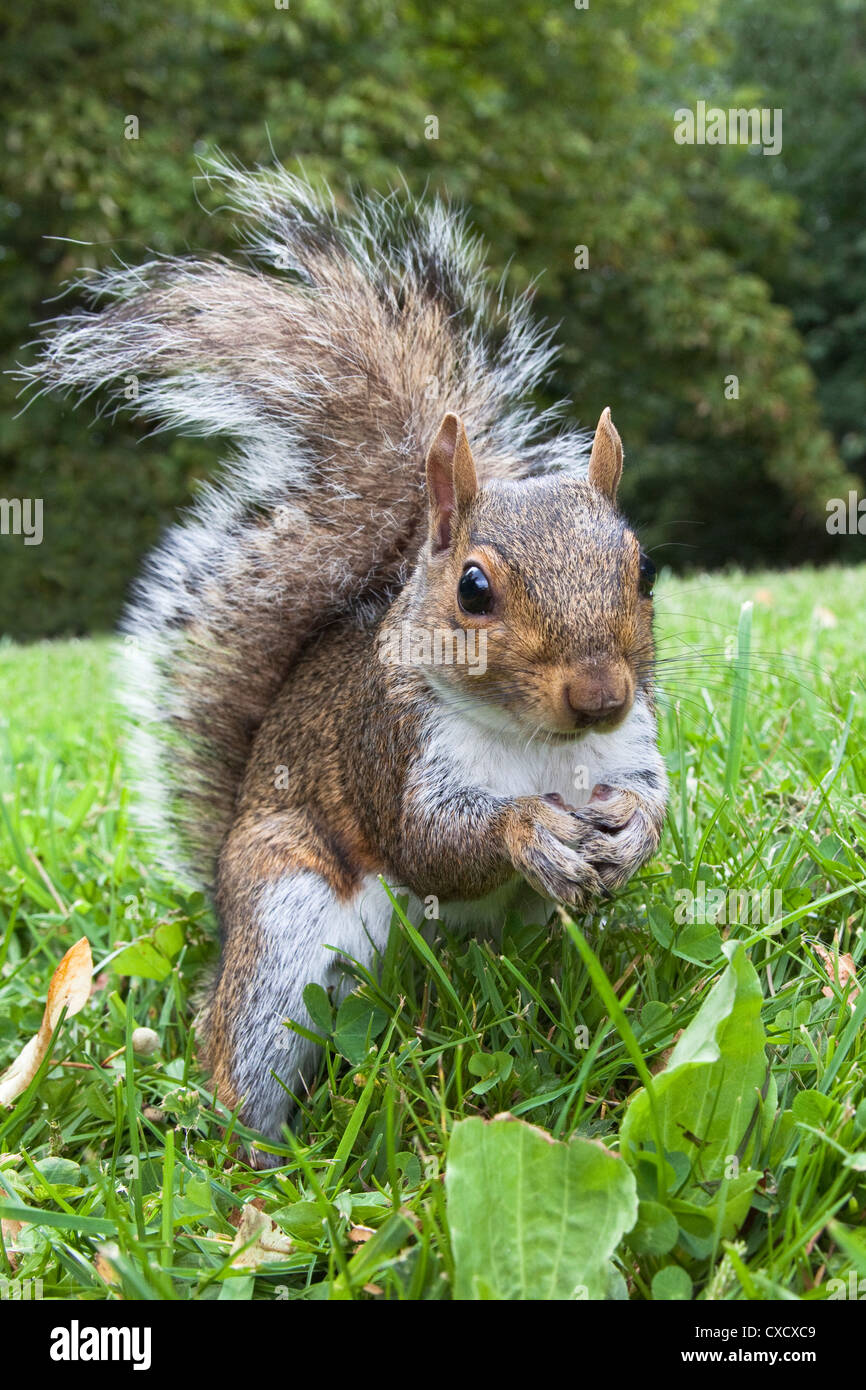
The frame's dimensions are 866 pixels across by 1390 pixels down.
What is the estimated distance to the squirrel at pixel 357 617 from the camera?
4.12 ft

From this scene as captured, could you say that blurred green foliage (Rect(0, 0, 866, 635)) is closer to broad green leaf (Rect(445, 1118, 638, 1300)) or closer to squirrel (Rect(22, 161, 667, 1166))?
squirrel (Rect(22, 161, 667, 1166))

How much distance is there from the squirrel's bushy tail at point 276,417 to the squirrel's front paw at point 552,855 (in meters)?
0.50

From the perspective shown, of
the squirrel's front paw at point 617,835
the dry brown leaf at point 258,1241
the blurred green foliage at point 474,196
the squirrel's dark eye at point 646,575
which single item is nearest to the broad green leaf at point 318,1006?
the dry brown leaf at point 258,1241

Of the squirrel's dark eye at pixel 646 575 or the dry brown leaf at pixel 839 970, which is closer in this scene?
the dry brown leaf at pixel 839 970

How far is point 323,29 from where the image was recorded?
6984mm

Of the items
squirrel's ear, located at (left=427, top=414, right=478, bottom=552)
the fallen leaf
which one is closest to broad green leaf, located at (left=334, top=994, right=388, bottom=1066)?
the fallen leaf

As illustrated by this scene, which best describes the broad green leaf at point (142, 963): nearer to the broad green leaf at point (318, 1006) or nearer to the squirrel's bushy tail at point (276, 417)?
the squirrel's bushy tail at point (276, 417)

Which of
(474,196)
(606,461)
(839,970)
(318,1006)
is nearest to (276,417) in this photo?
(606,461)

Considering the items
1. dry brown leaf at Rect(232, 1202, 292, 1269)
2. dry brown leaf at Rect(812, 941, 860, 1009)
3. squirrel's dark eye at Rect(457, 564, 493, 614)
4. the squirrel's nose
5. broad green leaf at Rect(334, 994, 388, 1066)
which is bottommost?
dry brown leaf at Rect(232, 1202, 292, 1269)

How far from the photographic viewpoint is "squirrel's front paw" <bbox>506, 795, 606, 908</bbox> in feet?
3.91

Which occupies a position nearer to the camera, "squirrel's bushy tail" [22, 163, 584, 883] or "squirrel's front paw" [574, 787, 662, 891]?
"squirrel's front paw" [574, 787, 662, 891]

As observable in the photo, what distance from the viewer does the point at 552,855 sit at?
119 cm

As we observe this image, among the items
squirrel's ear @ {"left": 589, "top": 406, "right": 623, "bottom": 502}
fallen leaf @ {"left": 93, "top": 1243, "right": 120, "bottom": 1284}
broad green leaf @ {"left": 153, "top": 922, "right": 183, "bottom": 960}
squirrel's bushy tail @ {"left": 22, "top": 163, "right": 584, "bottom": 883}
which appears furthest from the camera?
broad green leaf @ {"left": 153, "top": 922, "right": 183, "bottom": 960}

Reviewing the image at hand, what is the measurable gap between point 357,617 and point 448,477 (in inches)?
13.0
